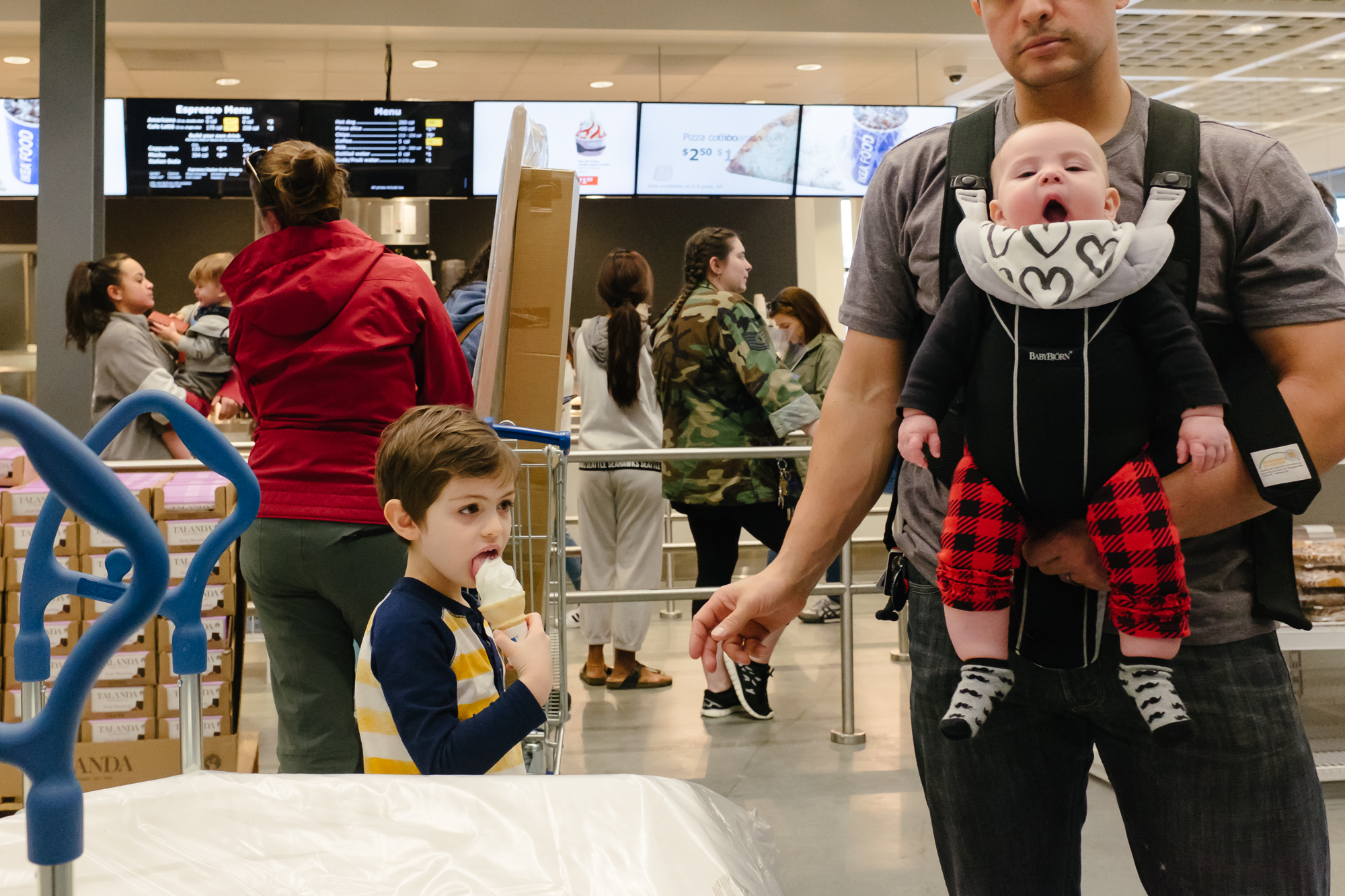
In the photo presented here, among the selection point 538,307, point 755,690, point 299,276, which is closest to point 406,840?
point 299,276

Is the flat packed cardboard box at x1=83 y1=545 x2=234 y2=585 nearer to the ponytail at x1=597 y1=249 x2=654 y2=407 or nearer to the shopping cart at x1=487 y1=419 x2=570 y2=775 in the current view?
the shopping cart at x1=487 y1=419 x2=570 y2=775

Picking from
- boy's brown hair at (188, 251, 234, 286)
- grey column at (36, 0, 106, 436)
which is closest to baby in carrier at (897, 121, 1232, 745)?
boy's brown hair at (188, 251, 234, 286)

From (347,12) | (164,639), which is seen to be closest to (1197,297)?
(164,639)

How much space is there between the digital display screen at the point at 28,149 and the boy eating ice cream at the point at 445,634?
540 centimetres

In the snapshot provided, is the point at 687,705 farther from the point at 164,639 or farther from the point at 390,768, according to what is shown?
the point at 390,768

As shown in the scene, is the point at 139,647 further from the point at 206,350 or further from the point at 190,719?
the point at 190,719

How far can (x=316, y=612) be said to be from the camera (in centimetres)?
259

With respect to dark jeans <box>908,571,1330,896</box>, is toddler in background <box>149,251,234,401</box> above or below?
above

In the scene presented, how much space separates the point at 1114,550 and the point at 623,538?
355 centimetres

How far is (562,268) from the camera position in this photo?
3.09 meters

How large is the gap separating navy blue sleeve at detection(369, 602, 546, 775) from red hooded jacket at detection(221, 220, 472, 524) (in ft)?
2.86

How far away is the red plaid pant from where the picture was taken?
3.64 feet

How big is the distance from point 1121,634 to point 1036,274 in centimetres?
39

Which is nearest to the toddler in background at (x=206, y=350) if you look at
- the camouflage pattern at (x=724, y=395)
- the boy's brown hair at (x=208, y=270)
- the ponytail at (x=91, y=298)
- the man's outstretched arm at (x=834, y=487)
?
the boy's brown hair at (x=208, y=270)
